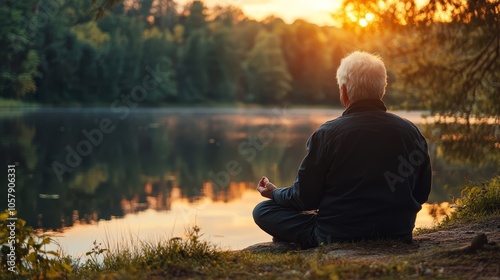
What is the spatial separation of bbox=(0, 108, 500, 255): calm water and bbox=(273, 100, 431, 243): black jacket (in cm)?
254

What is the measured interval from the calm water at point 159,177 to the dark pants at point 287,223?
1783mm

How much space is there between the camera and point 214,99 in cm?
7256

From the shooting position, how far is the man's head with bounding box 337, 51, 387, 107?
4.74m

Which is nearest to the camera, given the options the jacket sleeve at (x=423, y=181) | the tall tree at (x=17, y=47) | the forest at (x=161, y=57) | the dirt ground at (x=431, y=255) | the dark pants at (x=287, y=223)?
the dirt ground at (x=431, y=255)

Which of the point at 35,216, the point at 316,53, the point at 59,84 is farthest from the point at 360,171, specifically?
the point at 316,53

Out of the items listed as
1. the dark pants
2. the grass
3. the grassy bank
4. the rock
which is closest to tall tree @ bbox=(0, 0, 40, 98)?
the grass

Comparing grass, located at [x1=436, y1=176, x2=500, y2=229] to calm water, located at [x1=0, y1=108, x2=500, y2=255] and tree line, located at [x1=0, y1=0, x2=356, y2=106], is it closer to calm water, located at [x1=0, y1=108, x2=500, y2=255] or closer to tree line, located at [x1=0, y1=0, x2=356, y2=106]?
calm water, located at [x1=0, y1=108, x2=500, y2=255]

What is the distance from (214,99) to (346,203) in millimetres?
68075

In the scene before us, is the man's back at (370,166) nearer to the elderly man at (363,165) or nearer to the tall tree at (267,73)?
the elderly man at (363,165)

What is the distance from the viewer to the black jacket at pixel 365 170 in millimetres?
4727

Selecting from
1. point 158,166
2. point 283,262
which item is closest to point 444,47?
point 283,262

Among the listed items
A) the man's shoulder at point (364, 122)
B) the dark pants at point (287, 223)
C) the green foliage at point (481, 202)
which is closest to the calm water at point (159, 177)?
the green foliage at point (481, 202)

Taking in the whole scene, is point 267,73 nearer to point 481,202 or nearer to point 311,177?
point 481,202

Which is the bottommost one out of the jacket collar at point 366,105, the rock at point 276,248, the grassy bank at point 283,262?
the rock at point 276,248
